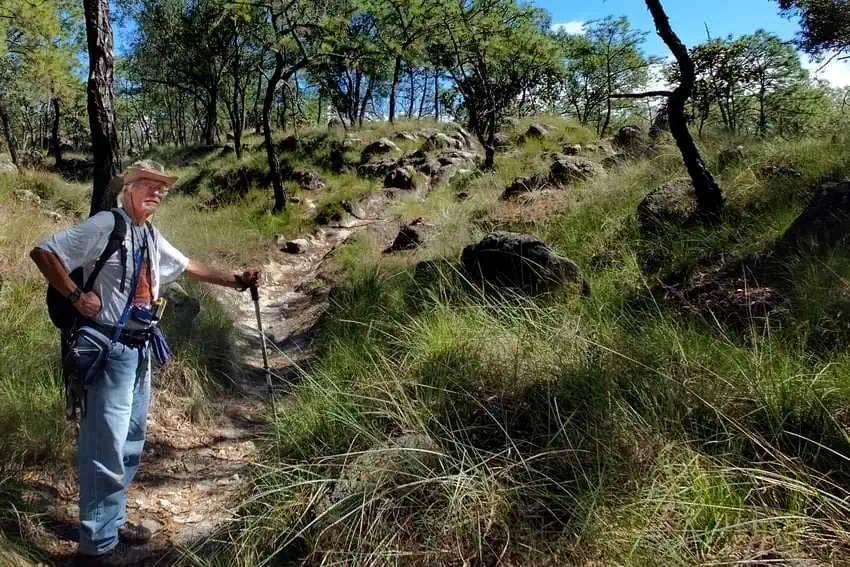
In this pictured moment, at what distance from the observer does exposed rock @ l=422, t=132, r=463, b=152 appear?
19391 millimetres

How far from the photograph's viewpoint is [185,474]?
3631mm

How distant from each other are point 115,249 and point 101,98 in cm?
253

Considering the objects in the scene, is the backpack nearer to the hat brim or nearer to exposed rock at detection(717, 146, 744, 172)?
the hat brim

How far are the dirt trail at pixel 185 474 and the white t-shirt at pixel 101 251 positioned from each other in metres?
1.08

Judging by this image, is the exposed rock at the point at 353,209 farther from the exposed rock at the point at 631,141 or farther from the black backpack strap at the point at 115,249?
A: the black backpack strap at the point at 115,249

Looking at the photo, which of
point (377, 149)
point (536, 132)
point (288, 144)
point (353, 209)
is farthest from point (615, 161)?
point (288, 144)

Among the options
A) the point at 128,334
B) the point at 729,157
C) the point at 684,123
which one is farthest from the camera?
the point at 729,157

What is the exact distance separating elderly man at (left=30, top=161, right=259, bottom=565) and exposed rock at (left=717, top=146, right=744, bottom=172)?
6.76 metres

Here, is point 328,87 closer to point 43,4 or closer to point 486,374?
point 43,4

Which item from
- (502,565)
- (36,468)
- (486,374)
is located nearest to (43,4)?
(36,468)

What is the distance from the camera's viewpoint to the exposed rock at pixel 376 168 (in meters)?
17.1

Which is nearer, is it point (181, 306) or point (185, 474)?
point (185, 474)

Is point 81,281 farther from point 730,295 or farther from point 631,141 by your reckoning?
point 631,141

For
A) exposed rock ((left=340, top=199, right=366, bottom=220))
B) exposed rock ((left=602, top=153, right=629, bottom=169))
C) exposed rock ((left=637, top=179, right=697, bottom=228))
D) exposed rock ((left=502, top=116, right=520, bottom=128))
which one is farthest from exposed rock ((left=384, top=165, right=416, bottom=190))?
exposed rock ((left=637, top=179, right=697, bottom=228))
